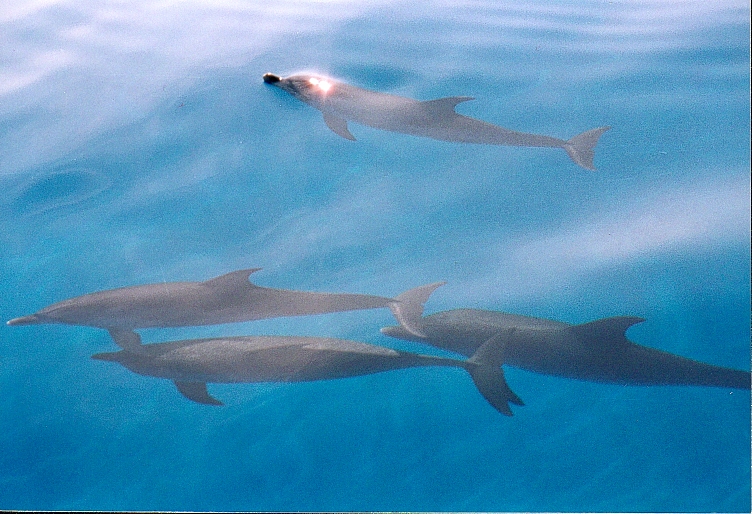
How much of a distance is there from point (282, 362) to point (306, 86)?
2222 millimetres

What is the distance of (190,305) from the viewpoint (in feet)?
13.1

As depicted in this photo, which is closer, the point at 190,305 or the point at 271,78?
the point at 190,305

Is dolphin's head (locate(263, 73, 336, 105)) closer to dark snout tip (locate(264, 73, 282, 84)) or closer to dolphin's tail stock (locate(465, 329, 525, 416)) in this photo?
dark snout tip (locate(264, 73, 282, 84))

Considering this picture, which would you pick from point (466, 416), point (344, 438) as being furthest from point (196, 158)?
point (466, 416)

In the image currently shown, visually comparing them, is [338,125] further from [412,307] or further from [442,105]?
[412,307]

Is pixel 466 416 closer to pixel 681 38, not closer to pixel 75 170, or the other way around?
pixel 75 170

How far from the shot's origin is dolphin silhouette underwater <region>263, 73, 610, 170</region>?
4707 mm

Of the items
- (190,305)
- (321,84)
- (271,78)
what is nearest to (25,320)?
(190,305)

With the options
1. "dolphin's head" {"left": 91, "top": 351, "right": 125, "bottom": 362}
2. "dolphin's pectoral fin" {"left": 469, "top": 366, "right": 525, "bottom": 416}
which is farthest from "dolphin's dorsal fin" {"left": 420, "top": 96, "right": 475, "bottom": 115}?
"dolphin's head" {"left": 91, "top": 351, "right": 125, "bottom": 362}

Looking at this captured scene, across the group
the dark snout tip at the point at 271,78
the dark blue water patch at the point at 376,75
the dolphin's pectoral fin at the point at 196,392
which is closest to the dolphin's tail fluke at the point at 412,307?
the dolphin's pectoral fin at the point at 196,392

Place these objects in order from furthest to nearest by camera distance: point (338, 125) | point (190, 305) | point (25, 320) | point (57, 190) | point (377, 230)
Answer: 1. point (338, 125)
2. point (57, 190)
3. point (377, 230)
4. point (25, 320)
5. point (190, 305)

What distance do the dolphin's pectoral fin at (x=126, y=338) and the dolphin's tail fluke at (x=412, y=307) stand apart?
1547 mm

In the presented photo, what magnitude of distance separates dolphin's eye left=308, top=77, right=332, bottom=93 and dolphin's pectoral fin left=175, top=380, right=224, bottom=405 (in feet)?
7.65

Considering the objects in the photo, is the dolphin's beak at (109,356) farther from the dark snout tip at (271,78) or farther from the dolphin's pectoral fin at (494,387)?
the dark snout tip at (271,78)
